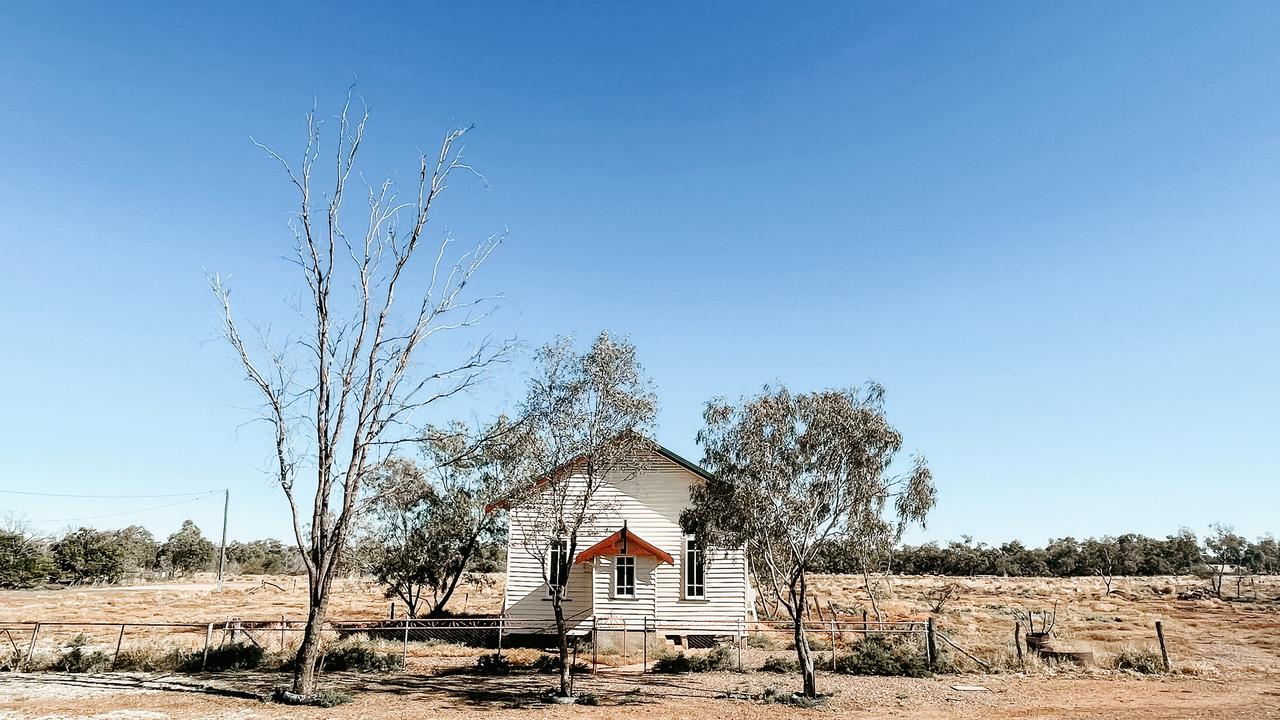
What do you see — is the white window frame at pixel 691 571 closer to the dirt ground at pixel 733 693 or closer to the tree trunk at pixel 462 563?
the dirt ground at pixel 733 693

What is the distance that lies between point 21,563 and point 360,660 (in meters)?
56.6

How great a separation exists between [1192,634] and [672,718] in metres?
29.2

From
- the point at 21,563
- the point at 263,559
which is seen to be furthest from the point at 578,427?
the point at 263,559

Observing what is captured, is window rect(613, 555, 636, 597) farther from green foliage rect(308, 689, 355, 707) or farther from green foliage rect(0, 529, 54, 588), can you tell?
green foliage rect(0, 529, 54, 588)

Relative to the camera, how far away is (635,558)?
27047 mm

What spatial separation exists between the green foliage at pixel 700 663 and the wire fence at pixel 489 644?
3 cm

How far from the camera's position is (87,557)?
2638 inches

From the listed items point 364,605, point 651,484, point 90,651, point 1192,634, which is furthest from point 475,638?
point 1192,634

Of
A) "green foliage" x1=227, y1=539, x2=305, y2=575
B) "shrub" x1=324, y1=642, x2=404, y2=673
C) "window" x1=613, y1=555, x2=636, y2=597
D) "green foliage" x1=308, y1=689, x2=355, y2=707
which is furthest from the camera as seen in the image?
"green foliage" x1=227, y1=539, x2=305, y2=575

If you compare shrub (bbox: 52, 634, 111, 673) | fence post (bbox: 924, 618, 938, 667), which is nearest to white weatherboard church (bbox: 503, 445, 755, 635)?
fence post (bbox: 924, 618, 938, 667)

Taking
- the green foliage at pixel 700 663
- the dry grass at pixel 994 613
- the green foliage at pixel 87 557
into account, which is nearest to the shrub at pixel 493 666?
the dry grass at pixel 994 613

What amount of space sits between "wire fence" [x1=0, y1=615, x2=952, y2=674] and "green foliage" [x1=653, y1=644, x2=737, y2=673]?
0.03 meters

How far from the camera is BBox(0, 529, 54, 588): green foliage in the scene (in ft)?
194

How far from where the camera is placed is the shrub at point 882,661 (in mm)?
20594
